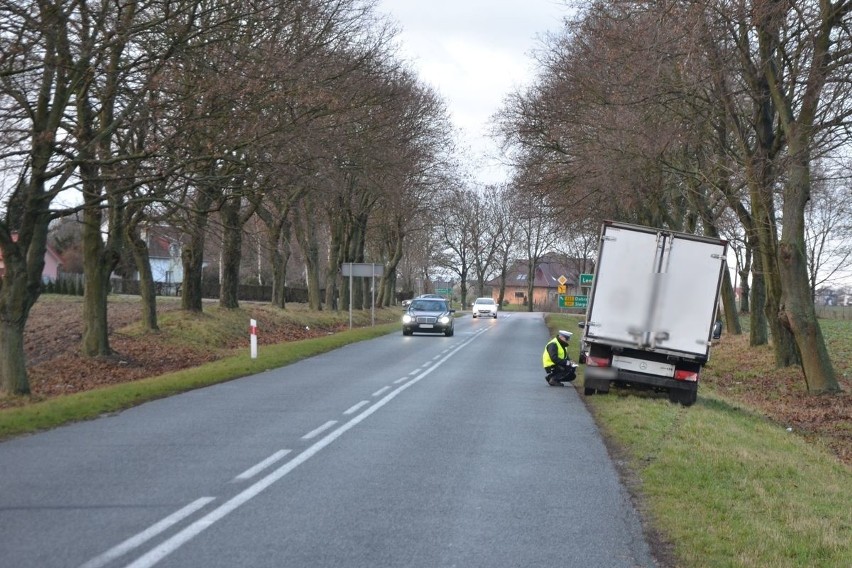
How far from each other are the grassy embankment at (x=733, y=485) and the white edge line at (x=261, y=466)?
3783mm

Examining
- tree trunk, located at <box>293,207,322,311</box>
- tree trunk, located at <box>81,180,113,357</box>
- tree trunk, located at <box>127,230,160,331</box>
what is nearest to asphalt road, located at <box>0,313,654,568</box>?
tree trunk, located at <box>81,180,113,357</box>

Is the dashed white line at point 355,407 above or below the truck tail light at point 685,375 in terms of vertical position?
below

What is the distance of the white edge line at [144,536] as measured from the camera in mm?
6359

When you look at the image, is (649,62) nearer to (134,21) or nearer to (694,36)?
(694,36)

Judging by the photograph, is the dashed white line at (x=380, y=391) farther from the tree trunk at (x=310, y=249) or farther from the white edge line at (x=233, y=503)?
the tree trunk at (x=310, y=249)

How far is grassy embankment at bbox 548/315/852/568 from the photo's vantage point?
23.6 ft

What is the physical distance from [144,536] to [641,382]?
1234 cm

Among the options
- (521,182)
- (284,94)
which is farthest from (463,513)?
(521,182)

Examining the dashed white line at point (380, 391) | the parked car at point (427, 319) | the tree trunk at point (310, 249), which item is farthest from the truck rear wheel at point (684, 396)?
the tree trunk at point (310, 249)

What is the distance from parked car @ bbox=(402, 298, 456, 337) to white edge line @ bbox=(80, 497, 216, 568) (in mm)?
33156

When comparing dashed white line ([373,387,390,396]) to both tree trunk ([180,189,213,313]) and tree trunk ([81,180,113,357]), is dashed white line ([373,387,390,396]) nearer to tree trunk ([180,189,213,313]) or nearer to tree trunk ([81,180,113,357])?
tree trunk ([81,180,113,357])

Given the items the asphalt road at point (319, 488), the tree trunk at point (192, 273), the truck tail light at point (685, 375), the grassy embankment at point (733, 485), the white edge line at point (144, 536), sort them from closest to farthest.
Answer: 1. the white edge line at point (144, 536)
2. the asphalt road at point (319, 488)
3. the grassy embankment at point (733, 485)
4. the truck tail light at point (685, 375)
5. the tree trunk at point (192, 273)

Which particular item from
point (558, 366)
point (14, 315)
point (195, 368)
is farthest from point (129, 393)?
point (558, 366)

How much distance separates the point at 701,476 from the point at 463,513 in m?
3.22
